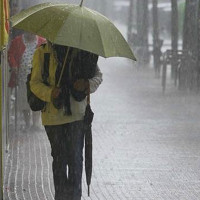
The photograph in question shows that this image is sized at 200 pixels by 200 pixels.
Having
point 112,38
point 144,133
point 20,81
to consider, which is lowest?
point 144,133

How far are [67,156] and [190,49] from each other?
14.5 m

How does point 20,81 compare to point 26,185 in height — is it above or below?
above

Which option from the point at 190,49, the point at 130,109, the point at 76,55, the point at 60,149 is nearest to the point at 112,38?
the point at 76,55

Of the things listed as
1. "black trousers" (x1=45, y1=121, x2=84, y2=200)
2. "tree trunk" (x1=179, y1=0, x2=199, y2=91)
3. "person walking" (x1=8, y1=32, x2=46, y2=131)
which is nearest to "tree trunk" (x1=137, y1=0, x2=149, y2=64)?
"tree trunk" (x1=179, y1=0, x2=199, y2=91)

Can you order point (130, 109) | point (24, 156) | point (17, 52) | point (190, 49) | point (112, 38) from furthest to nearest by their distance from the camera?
point (190, 49) → point (130, 109) → point (17, 52) → point (24, 156) → point (112, 38)

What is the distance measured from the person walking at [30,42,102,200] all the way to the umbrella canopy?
0.87 feet

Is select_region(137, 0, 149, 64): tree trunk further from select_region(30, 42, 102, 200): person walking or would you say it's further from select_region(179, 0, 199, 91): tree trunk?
select_region(30, 42, 102, 200): person walking

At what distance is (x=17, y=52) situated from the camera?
12555mm

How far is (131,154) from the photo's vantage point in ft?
37.0

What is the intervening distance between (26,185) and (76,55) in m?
2.51

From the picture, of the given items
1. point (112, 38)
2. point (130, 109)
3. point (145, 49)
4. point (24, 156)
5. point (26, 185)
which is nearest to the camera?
point (112, 38)

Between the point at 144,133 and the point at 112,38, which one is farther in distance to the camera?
the point at 144,133

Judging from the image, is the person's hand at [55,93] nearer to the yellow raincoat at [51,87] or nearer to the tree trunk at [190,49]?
the yellow raincoat at [51,87]

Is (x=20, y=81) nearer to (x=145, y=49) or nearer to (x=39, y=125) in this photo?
(x=39, y=125)
